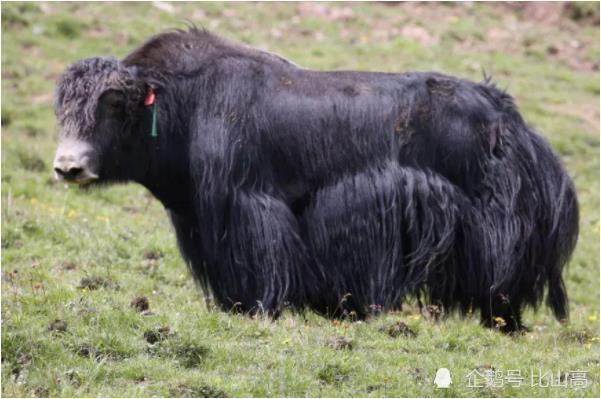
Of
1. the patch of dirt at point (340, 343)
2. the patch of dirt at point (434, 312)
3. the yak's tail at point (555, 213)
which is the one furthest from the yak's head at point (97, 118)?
the yak's tail at point (555, 213)

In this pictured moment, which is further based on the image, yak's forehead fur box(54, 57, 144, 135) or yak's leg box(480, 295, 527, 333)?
yak's leg box(480, 295, 527, 333)

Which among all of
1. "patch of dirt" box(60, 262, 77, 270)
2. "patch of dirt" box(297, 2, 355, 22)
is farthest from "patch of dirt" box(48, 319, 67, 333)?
"patch of dirt" box(297, 2, 355, 22)

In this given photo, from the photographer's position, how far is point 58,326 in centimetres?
709

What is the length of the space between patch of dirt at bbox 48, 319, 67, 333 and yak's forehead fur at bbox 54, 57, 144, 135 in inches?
71.6

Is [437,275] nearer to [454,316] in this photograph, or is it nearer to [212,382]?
[454,316]

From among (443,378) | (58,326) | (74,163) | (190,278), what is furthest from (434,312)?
(58,326)

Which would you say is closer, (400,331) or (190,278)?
(400,331)

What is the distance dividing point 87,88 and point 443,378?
11.4ft

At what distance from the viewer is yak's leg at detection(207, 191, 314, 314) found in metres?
8.53

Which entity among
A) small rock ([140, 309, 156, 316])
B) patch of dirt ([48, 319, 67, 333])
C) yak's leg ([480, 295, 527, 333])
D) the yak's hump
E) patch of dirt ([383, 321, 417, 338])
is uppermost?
the yak's hump

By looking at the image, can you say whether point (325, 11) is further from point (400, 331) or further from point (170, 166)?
point (400, 331)

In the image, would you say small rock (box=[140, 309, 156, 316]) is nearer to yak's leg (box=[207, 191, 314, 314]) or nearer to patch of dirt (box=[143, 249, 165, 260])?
yak's leg (box=[207, 191, 314, 314])

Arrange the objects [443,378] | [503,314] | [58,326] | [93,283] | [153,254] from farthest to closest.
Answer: [153,254] → [503,314] → [93,283] → [58,326] → [443,378]

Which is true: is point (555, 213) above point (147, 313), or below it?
above
